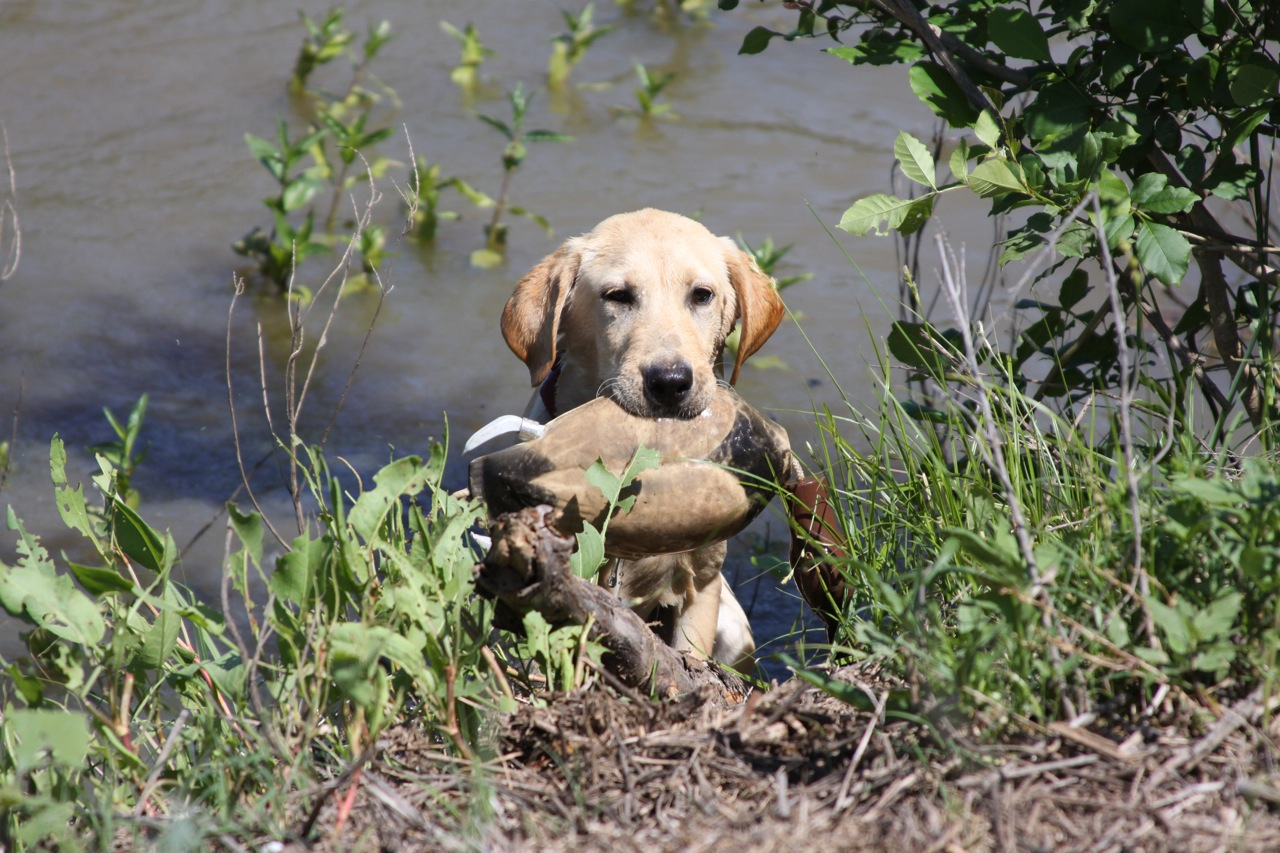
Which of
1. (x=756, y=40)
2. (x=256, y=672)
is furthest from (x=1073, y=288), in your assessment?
(x=256, y=672)

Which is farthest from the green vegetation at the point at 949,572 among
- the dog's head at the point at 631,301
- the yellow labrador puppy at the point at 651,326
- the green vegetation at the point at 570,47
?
the green vegetation at the point at 570,47

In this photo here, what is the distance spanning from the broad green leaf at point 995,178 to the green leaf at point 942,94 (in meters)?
A: 0.31

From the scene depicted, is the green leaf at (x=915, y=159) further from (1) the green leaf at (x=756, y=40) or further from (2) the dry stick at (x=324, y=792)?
(2) the dry stick at (x=324, y=792)

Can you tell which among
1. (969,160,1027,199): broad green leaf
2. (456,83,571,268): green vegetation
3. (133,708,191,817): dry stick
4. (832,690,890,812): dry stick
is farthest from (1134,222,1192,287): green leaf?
(456,83,571,268): green vegetation

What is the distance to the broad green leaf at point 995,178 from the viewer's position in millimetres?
2564

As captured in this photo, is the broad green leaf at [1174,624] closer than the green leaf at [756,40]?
Yes

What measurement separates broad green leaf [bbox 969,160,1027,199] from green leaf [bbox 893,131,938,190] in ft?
0.31

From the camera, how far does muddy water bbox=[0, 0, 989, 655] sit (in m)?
5.38

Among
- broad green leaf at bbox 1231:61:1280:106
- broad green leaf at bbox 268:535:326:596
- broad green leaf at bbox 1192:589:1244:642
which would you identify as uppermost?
broad green leaf at bbox 1231:61:1280:106

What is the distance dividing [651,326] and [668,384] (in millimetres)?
395

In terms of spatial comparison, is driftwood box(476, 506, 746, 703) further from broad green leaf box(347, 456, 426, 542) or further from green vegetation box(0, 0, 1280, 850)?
broad green leaf box(347, 456, 426, 542)

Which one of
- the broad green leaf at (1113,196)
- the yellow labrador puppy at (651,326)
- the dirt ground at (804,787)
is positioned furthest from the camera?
the yellow labrador puppy at (651,326)

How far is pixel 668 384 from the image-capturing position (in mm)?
3195

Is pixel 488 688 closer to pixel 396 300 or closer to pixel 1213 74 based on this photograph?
pixel 1213 74
